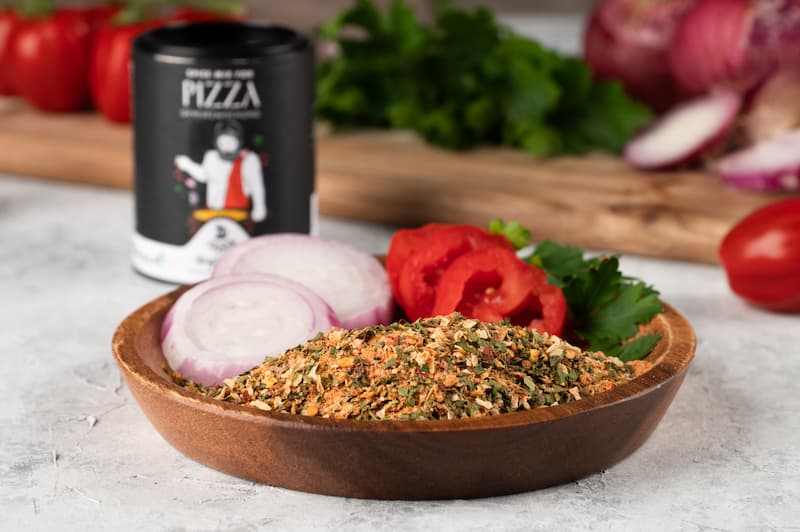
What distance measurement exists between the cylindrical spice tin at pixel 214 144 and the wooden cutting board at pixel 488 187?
32cm

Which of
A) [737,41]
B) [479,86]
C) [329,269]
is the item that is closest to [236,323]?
[329,269]

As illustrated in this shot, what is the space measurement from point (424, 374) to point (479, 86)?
104 centimetres

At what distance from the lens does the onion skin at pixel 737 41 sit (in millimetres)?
1831

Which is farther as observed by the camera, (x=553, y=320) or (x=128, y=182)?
(x=128, y=182)

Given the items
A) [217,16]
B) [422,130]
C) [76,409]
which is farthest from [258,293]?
[217,16]

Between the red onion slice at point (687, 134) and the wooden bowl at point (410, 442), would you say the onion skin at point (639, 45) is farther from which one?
the wooden bowl at point (410, 442)

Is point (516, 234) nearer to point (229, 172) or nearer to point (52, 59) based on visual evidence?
point (229, 172)

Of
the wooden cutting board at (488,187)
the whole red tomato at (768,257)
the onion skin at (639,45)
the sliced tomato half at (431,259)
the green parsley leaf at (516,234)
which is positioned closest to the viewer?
the sliced tomato half at (431,259)

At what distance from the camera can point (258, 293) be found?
3.66 feet

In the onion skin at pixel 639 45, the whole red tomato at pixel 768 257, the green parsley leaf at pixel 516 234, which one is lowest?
the whole red tomato at pixel 768 257

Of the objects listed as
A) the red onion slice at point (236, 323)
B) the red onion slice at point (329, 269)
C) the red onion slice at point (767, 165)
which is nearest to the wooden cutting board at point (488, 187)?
the red onion slice at point (767, 165)

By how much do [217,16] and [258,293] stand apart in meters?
1.17

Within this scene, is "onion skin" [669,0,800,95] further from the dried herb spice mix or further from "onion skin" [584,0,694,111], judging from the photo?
the dried herb spice mix

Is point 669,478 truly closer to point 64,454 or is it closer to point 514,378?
point 514,378
